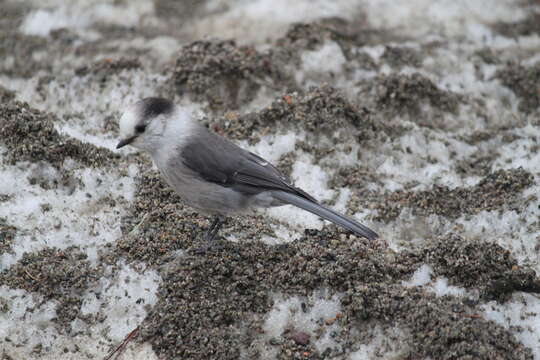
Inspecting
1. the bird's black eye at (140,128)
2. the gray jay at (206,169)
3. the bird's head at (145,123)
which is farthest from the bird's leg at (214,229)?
the bird's black eye at (140,128)

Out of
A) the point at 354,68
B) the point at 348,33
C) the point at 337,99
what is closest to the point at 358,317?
the point at 337,99

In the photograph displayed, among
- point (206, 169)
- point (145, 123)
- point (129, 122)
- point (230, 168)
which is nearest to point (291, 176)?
point (230, 168)

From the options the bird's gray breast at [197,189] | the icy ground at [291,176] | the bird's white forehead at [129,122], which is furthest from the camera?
the bird's gray breast at [197,189]

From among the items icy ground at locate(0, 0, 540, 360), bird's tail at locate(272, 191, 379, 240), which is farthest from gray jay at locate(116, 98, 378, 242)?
icy ground at locate(0, 0, 540, 360)

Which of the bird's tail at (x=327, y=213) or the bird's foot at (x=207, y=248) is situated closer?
the bird's tail at (x=327, y=213)

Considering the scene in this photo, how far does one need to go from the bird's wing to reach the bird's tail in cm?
5

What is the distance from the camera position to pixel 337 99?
630 centimetres

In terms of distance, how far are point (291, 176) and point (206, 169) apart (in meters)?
1.36

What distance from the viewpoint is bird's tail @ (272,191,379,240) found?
458 cm

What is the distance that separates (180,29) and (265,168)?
3591 millimetres

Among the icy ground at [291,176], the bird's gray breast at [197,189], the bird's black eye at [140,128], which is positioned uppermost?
the bird's black eye at [140,128]

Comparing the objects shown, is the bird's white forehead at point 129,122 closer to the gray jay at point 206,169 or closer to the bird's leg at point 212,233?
the gray jay at point 206,169

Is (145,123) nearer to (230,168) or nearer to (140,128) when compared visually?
(140,128)

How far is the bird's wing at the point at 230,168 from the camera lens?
472 centimetres
